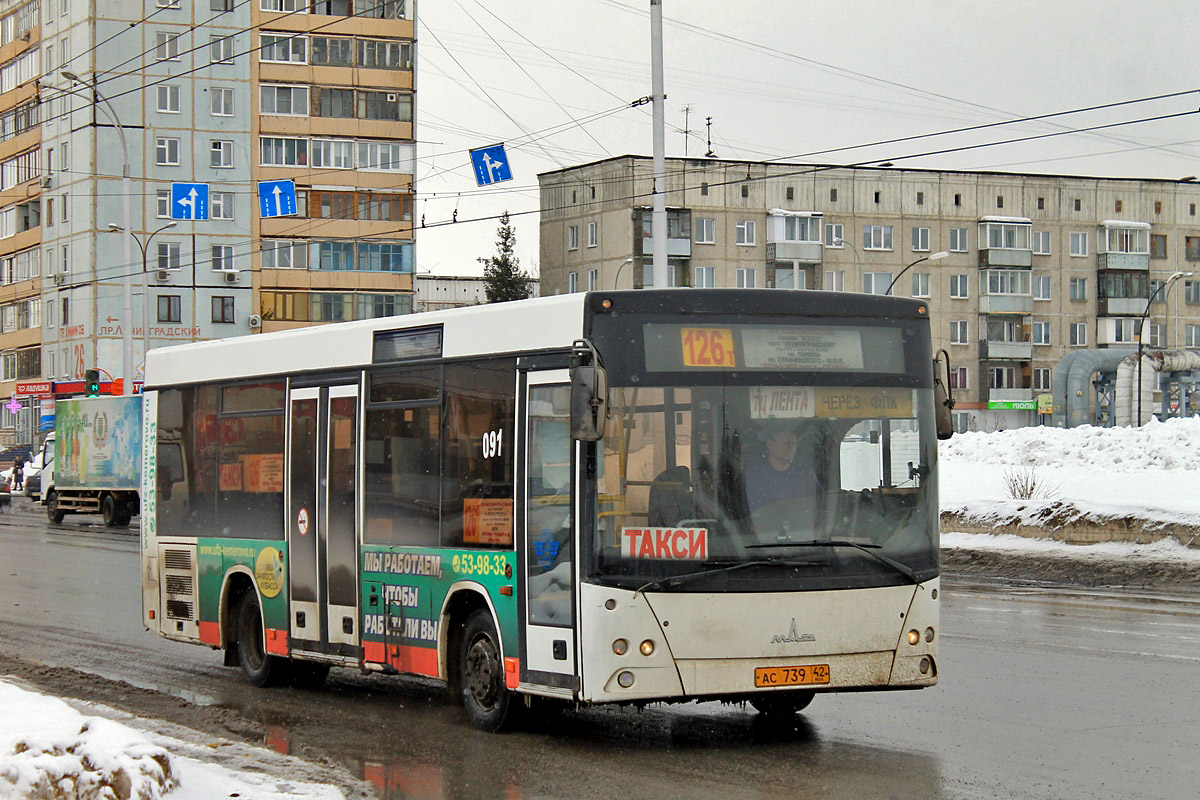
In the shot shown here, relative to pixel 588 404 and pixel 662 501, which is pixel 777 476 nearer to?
pixel 662 501

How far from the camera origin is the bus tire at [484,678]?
962 centimetres

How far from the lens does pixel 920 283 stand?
87.1m

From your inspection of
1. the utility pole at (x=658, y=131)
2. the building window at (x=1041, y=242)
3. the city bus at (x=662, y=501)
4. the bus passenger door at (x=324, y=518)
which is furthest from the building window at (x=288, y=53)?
the city bus at (x=662, y=501)

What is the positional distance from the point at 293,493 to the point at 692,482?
4393 mm

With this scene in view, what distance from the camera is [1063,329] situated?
9125 centimetres

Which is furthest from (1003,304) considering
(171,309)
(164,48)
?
(164,48)

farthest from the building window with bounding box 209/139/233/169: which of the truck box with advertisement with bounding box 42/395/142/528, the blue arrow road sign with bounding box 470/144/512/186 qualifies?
the blue arrow road sign with bounding box 470/144/512/186

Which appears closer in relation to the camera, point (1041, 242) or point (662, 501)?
point (662, 501)

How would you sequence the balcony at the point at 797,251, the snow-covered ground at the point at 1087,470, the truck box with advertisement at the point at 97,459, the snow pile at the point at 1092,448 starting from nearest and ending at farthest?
the snow-covered ground at the point at 1087,470
the snow pile at the point at 1092,448
the truck box with advertisement at the point at 97,459
the balcony at the point at 797,251

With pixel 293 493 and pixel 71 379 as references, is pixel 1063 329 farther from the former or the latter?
pixel 293 493

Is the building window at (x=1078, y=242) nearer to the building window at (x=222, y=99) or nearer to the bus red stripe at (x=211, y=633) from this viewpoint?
the building window at (x=222, y=99)

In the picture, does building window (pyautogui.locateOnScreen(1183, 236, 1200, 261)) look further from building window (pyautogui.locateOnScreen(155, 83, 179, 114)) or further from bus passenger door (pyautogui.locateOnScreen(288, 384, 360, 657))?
bus passenger door (pyautogui.locateOnScreen(288, 384, 360, 657))

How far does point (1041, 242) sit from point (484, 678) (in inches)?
3315

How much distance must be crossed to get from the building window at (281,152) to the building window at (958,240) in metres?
36.1
